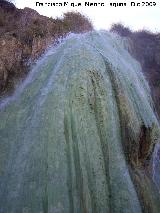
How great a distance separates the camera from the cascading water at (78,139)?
10617 millimetres

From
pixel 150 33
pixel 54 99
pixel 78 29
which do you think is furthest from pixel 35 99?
pixel 150 33

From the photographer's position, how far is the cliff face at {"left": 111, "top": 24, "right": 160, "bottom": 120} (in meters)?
19.9

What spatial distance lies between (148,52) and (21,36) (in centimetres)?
913

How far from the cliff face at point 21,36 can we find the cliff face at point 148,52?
444cm

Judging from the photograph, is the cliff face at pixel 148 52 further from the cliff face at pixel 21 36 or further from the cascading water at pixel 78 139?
the cascading water at pixel 78 139

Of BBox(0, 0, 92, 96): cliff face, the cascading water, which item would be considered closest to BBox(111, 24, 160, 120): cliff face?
BBox(0, 0, 92, 96): cliff face

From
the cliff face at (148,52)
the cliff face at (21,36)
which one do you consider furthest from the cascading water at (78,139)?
the cliff face at (148,52)

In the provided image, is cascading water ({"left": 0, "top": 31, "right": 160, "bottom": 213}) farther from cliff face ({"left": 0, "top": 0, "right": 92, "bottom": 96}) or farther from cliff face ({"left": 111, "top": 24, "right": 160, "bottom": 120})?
cliff face ({"left": 111, "top": 24, "right": 160, "bottom": 120})

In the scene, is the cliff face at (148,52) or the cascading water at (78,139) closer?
the cascading water at (78,139)

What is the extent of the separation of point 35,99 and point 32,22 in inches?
207

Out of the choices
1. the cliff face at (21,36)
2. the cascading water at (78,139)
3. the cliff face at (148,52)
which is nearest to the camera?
the cascading water at (78,139)

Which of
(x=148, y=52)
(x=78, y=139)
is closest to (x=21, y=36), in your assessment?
(x=78, y=139)

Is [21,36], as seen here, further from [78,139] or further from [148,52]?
[148,52]

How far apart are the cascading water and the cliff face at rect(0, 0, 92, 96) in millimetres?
671
